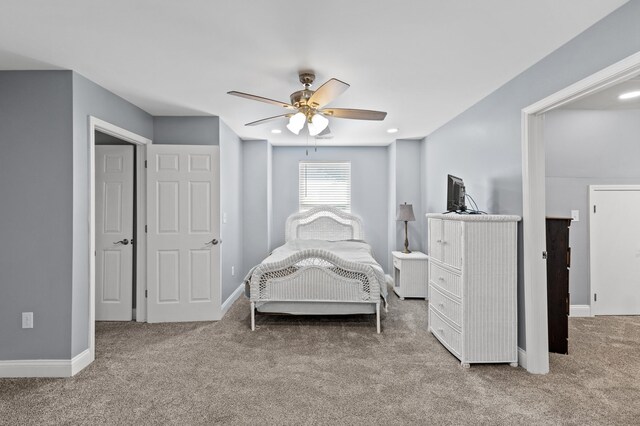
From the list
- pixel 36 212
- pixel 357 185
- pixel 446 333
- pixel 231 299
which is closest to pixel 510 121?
pixel 446 333

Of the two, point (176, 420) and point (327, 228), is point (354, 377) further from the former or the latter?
point (327, 228)

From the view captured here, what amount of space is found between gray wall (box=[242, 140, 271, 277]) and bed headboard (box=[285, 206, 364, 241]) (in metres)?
0.58

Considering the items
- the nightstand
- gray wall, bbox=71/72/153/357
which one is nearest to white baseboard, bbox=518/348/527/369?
the nightstand

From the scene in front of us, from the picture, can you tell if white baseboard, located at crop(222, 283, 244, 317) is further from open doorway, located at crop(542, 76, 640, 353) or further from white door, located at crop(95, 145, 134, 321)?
open doorway, located at crop(542, 76, 640, 353)

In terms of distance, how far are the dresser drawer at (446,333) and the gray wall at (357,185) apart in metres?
2.61

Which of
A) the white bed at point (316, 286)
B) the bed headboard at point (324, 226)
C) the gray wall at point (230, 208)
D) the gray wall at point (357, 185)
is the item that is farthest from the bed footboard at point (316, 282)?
the gray wall at point (357, 185)

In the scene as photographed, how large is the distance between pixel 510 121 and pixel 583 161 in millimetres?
1851

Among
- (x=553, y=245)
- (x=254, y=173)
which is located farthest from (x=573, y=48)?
(x=254, y=173)

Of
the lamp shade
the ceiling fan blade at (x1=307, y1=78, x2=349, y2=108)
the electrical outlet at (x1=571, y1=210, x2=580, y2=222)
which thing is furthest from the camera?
the lamp shade

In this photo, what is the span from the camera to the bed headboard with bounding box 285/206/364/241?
584 centimetres

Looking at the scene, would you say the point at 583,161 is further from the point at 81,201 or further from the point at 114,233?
the point at 114,233

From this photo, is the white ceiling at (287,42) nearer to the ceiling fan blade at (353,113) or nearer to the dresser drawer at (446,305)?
the ceiling fan blade at (353,113)

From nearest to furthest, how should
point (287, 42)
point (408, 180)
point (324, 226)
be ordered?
point (287, 42)
point (408, 180)
point (324, 226)

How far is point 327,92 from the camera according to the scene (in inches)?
96.0
